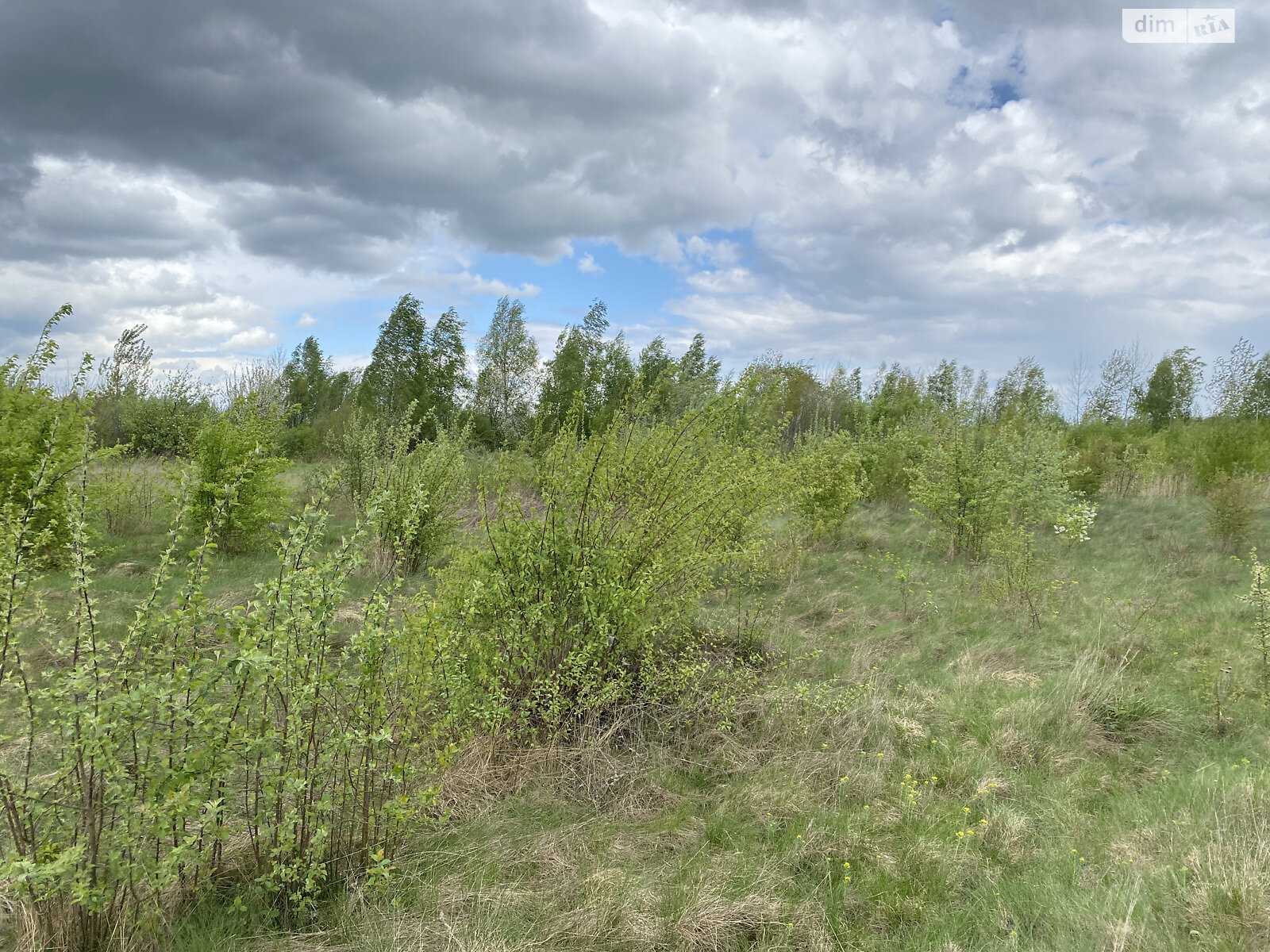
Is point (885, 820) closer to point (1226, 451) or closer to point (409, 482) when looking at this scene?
point (409, 482)

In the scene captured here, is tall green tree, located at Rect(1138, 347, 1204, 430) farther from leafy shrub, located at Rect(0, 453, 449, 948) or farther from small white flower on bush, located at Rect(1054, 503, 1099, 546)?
leafy shrub, located at Rect(0, 453, 449, 948)

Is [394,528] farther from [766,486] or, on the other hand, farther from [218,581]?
[766,486]

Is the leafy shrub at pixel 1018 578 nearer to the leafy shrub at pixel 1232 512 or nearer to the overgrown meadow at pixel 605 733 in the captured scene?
the overgrown meadow at pixel 605 733

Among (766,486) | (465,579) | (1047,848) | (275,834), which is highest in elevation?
(766,486)

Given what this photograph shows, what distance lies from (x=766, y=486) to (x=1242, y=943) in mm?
4175

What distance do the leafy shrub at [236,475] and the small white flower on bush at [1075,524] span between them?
11432 millimetres

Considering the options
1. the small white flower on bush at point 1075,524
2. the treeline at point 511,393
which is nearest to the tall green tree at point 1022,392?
the treeline at point 511,393

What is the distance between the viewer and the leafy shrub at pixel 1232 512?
10375 millimetres

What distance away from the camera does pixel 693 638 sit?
5.25 meters

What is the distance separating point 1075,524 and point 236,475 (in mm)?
Result: 12316

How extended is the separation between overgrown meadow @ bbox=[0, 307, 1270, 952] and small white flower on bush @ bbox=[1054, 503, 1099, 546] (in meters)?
1.13

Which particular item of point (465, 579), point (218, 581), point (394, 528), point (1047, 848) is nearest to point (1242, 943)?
point (1047, 848)

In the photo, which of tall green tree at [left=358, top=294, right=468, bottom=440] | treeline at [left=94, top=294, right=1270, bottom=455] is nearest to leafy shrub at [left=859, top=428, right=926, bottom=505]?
treeline at [left=94, top=294, right=1270, bottom=455]

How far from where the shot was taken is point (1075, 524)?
1034cm
